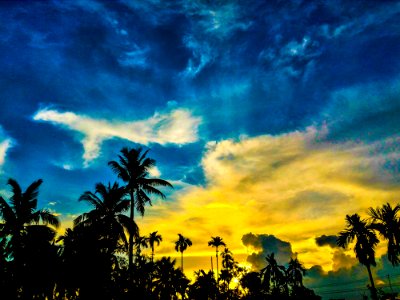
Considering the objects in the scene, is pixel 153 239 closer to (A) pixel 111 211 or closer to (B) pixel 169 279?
(B) pixel 169 279

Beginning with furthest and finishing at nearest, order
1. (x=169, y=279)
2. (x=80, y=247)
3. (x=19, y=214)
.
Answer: (x=169, y=279) → (x=19, y=214) → (x=80, y=247)

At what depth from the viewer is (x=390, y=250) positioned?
2903 centimetres

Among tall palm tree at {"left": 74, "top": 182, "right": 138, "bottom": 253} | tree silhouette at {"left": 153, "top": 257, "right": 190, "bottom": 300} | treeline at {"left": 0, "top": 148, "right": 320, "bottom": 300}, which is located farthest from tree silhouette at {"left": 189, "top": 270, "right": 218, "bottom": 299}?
tall palm tree at {"left": 74, "top": 182, "right": 138, "bottom": 253}

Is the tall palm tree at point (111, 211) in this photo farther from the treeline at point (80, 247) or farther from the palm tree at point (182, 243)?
the palm tree at point (182, 243)

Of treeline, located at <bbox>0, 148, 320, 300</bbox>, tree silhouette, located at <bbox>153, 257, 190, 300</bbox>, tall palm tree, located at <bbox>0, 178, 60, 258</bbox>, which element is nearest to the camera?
treeline, located at <bbox>0, 148, 320, 300</bbox>

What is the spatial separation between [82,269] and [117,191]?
460 inches

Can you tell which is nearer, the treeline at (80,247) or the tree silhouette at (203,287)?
the treeline at (80,247)

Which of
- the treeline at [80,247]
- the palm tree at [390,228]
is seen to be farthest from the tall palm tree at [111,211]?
the palm tree at [390,228]

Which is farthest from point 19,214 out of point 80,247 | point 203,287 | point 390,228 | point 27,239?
point 203,287

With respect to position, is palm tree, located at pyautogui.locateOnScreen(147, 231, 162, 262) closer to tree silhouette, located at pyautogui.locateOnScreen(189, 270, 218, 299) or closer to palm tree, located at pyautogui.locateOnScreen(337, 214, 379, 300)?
tree silhouette, located at pyautogui.locateOnScreen(189, 270, 218, 299)

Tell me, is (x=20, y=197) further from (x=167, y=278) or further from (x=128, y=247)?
(x=167, y=278)

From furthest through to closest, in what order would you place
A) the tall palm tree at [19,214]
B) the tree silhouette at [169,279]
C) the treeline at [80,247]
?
the tree silhouette at [169,279], the tall palm tree at [19,214], the treeline at [80,247]

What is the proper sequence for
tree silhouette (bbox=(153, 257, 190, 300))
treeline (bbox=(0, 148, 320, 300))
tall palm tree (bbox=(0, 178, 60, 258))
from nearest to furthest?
treeline (bbox=(0, 148, 320, 300)), tall palm tree (bbox=(0, 178, 60, 258)), tree silhouette (bbox=(153, 257, 190, 300))

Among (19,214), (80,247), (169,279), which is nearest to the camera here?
(80,247)
